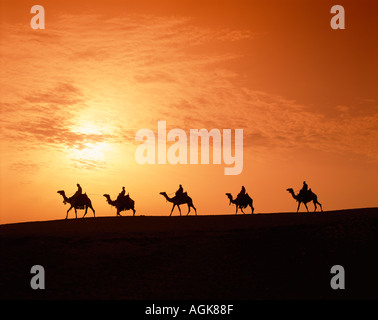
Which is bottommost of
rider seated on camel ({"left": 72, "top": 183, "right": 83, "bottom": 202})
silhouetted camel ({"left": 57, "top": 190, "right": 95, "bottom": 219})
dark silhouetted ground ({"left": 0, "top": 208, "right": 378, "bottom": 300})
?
dark silhouetted ground ({"left": 0, "top": 208, "right": 378, "bottom": 300})

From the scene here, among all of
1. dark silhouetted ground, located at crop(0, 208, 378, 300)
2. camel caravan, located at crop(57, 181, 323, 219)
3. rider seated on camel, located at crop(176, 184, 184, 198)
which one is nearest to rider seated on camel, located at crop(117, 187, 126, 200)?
camel caravan, located at crop(57, 181, 323, 219)

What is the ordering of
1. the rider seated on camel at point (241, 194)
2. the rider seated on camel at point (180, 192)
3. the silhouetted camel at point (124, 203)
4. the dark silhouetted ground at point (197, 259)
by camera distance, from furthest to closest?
the rider seated on camel at point (241, 194)
the silhouetted camel at point (124, 203)
the rider seated on camel at point (180, 192)
the dark silhouetted ground at point (197, 259)

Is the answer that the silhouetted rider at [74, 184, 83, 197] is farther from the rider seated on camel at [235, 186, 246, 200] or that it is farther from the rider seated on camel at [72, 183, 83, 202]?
the rider seated on camel at [235, 186, 246, 200]

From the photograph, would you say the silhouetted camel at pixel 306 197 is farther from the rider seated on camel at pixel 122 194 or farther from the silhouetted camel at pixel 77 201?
the silhouetted camel at pixel 77 201

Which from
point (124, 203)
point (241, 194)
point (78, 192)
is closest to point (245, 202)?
point (241, 194)

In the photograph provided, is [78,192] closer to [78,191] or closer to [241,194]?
[78,191]

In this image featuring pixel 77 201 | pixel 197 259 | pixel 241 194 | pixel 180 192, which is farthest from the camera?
pixel 241 194

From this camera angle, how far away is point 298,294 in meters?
24.3

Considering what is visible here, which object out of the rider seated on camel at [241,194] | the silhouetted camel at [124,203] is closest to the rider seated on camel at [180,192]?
the silhouetted camel at [124,203]

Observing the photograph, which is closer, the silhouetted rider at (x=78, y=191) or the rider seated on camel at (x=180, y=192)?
the silhouetted rider at (x=78, y=191)

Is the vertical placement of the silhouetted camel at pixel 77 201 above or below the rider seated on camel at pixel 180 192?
below
